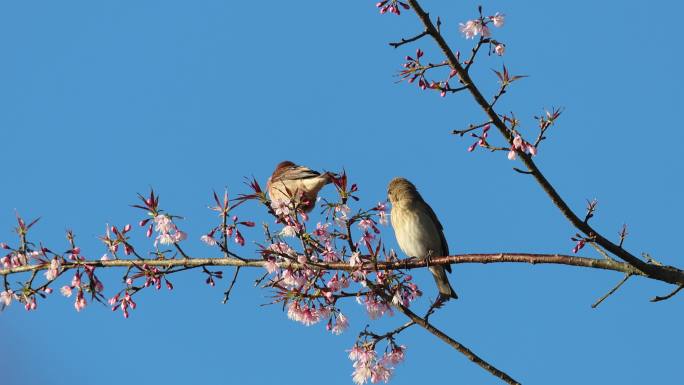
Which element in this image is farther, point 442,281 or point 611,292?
point 442,281

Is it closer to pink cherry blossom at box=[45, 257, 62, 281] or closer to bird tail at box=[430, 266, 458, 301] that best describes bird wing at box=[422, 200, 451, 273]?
bird tail at box=[430, 266, 458, 301]

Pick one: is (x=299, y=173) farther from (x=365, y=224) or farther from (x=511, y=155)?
(x=511, y=155)

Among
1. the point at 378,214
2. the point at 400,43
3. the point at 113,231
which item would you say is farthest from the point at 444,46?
the point at 113,231

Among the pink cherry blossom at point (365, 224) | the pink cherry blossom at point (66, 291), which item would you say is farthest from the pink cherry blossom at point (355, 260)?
the pink cherry blossom at point (66, 291)

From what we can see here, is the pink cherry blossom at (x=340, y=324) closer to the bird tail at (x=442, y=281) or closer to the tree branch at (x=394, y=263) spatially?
the tree branch at (x=394, y=263)

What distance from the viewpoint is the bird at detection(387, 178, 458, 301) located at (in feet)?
29.2

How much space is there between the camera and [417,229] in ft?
29.9

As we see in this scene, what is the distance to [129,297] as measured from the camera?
242 inches

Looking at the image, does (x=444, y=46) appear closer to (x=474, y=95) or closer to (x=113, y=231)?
(x=474, y=95)

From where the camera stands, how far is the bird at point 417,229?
8898 mm

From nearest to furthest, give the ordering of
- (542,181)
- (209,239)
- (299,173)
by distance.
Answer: (542,181) < (209,239) < (299,173)

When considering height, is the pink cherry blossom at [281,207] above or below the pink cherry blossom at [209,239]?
above

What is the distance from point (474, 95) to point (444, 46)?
34cm

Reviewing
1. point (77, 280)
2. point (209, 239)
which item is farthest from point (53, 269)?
point (209, 239)
